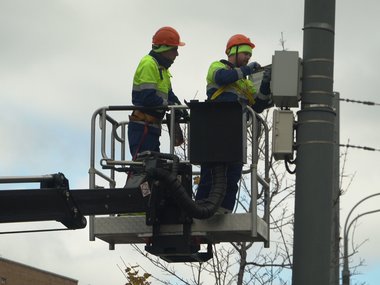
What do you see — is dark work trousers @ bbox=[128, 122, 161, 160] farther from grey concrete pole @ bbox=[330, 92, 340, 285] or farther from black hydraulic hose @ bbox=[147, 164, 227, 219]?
grey concrete pole @ bbox=[330, 92, 340, 285]

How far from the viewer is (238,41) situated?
11.0 metres

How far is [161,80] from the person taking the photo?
10.7 m

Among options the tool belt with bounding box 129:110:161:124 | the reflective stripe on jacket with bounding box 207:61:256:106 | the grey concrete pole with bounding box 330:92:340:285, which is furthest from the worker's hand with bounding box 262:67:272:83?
the grey concrete pole with bounding box 330:92:340:285

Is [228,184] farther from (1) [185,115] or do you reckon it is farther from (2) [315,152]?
(2) [315,152]

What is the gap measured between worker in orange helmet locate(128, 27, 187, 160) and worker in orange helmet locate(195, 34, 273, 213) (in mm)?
457

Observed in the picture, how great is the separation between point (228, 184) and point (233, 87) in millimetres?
1114

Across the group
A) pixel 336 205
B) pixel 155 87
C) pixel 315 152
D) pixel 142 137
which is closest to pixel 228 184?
pixel 142 137

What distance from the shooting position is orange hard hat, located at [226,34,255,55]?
11039 millimetres

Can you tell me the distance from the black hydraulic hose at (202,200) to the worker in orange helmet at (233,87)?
24cm

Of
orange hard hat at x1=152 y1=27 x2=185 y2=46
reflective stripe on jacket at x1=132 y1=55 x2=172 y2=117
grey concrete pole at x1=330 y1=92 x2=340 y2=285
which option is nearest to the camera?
reflective stripe on jacket at x1=132 y1=55 x2=172 y2=117

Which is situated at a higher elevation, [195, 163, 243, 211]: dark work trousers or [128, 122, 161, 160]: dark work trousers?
[128, 122, 161, 160]: dark work trousers

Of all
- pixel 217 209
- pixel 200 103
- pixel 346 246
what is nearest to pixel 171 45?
pixel 200 103

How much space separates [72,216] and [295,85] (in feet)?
7.58

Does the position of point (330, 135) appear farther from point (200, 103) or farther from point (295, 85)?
point (200, 103)
